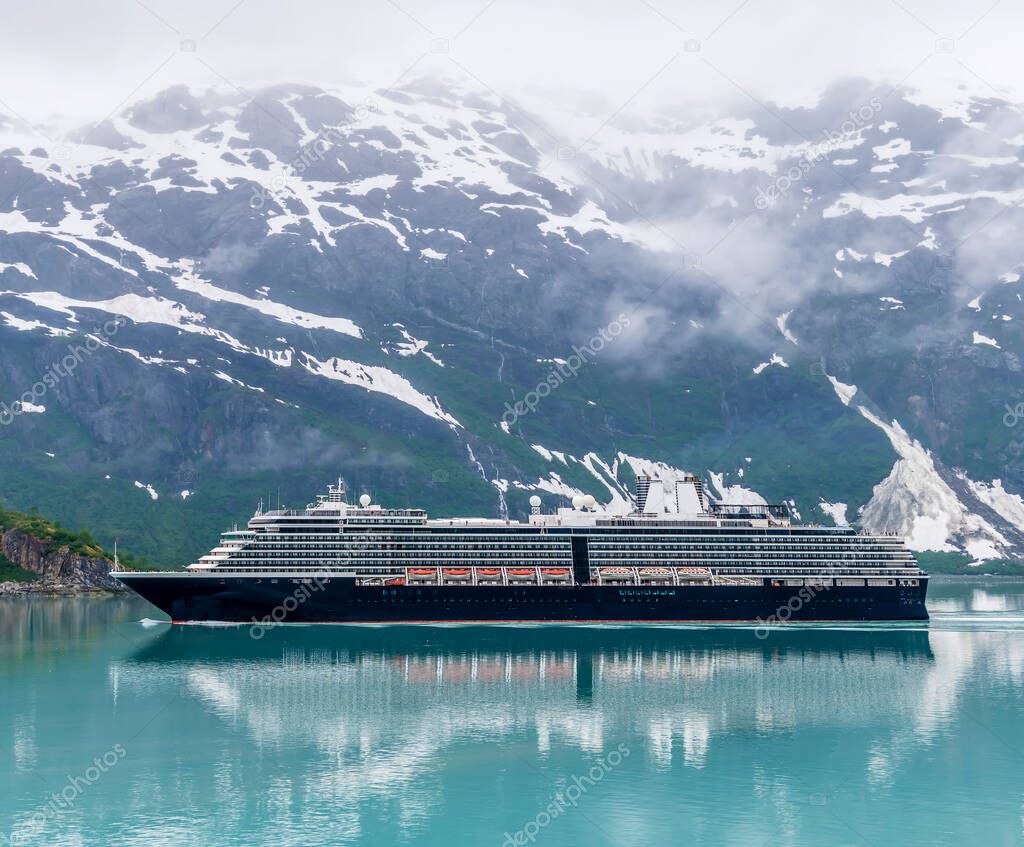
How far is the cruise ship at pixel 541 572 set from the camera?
149375 mm

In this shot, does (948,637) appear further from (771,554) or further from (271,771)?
(271,771)

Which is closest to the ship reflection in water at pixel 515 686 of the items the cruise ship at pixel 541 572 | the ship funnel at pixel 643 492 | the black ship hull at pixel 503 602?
the black ship hull at pixel 503 602

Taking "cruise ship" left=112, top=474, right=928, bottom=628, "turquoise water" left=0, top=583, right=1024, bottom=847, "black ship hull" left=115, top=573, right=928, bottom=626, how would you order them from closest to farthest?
"turquoise water" left=0, top=583, right=1024, bottom=847 < "black ship hull" left=115, top=573, right=928, bottom=626 < "cruise ship" left=112, top=474, right=928, bottom=628

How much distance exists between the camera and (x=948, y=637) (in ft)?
454

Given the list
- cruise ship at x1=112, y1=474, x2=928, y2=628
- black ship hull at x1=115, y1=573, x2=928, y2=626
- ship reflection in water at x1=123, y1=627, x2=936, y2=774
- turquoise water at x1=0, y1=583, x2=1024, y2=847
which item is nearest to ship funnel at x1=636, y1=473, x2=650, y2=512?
cruise ship at x1=112, y1=474, x2=928, y2=628

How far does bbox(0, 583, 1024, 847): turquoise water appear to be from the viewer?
59156 millimetres

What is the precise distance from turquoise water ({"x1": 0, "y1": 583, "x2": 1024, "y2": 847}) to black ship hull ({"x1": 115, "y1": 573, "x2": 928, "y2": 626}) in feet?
75.7

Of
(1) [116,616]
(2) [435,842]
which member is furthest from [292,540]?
(2) [435,842]

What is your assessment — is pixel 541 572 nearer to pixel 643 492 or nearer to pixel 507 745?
pixel 643 492

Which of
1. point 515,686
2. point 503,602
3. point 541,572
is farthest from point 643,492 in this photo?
point 515,686

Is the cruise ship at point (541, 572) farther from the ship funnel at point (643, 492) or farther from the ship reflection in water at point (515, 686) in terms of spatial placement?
the ship funnel at point (643, 492)

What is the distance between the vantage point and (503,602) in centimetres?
15125

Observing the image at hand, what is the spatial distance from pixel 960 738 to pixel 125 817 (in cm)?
4978

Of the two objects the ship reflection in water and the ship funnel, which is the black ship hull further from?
the ship funnel
